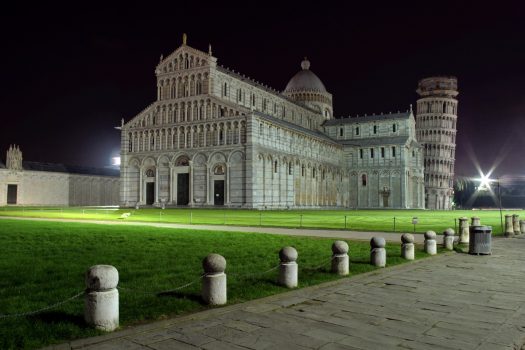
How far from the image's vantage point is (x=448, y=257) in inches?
647

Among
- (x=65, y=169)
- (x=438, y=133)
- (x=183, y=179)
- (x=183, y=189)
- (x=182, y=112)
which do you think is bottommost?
(x=183, y=189)

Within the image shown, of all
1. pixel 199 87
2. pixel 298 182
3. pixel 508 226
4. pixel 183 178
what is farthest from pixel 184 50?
pixel 508 226

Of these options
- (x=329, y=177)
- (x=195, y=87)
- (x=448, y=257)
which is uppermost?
(x=195, y=87)

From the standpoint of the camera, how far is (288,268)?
10188 mm

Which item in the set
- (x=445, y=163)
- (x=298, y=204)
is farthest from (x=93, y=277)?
(x=445, y=163)

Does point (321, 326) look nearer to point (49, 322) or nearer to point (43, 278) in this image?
point (49, 322)

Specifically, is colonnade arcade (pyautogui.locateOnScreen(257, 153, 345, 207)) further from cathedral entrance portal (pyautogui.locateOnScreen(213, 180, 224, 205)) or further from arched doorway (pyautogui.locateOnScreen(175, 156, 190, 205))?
arched doorway (pyautogui.locateOnScreen(175, 156, 190, 205))

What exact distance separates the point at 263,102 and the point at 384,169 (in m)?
27.9

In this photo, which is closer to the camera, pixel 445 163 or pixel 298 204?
pixel 298 204

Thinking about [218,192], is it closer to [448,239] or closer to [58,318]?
[448,239]

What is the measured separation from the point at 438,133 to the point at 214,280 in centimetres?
11554

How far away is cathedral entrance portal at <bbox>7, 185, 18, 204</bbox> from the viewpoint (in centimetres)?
7644

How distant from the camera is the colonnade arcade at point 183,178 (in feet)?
209

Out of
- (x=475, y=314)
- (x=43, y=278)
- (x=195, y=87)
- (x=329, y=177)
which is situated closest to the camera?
(x=475, y=314)
